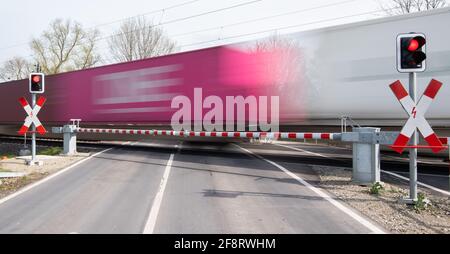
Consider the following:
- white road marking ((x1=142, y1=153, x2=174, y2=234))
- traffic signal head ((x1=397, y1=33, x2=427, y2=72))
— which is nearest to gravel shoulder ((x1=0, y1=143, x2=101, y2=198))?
white road marking ((x1=142, y1=153, x2=174, y2=234))

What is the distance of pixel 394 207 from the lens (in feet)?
20.5

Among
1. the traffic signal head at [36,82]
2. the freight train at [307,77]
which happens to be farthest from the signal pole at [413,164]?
the traffic signal head at [36,82]

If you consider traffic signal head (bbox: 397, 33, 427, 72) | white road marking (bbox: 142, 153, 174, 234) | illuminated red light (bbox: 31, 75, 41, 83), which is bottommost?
white road marking (bbox: 142, 153, 174, 234)

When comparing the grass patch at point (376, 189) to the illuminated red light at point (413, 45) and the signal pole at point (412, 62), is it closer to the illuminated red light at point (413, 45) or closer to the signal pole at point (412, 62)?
the signal pole at point (412, 62)

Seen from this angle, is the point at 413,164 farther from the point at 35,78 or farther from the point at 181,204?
the point at 35,78

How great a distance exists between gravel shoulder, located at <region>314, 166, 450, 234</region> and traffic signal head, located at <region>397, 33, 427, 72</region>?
2407 mm

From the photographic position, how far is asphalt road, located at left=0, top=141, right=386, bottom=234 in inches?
206

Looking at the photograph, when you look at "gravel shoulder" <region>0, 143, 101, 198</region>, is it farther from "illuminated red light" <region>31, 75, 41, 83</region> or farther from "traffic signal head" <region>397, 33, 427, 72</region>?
"traffic signal head" <region>397, 33, 427, 72</region>

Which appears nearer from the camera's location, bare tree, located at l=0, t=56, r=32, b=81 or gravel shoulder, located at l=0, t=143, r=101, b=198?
gravel shoulder, located at l=0, t=143, r=101, b=198

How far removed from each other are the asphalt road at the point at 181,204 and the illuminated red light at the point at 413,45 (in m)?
3.06

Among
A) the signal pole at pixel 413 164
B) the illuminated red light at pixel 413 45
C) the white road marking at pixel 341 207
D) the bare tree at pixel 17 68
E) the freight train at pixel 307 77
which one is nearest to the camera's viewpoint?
the white road marking at pixel 341 207

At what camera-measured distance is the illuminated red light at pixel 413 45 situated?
21.1 ft

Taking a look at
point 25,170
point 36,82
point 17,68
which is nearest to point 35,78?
point 36,82
